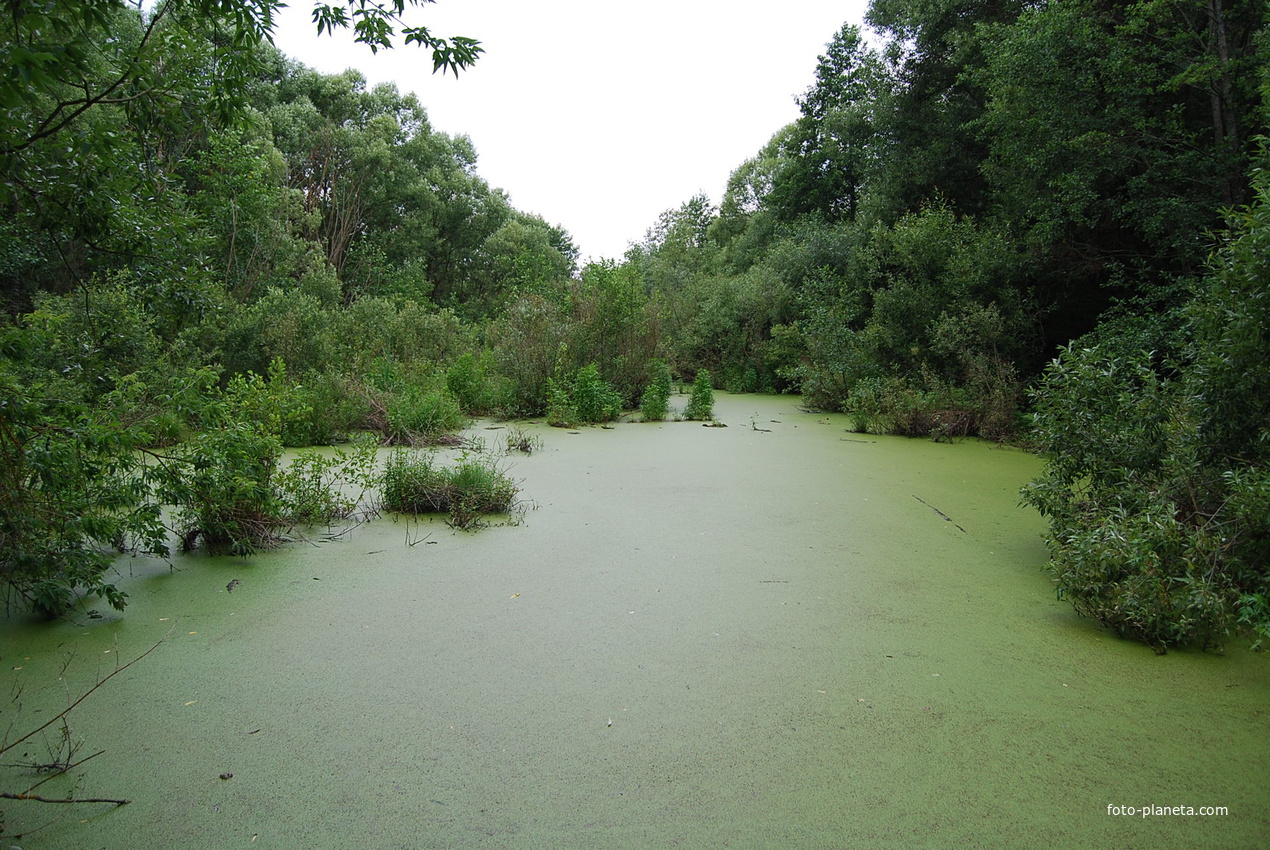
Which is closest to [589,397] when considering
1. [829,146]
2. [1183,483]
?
[1183,483]

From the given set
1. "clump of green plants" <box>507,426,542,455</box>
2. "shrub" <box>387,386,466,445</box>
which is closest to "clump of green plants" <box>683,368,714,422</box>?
"clump of green plants" <box>507,426,542,455</box>

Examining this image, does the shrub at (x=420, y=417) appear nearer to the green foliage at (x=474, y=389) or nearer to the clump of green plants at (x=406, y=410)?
the clump of green plants at (x=406, y=410)

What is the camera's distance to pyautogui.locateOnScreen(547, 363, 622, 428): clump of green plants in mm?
8000

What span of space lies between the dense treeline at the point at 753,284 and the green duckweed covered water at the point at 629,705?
36cm

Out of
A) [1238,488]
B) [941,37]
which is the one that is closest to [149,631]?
[1238,488]

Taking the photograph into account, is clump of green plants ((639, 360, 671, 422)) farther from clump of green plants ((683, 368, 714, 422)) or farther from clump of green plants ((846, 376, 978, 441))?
clump of green plants ((846, 376, 978, 441))

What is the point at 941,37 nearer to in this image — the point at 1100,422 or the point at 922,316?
the point at 922,316

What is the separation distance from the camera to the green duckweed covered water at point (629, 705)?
143 cm

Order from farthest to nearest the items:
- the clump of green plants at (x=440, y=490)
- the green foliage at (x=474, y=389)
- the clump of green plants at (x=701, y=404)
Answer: the clump of green plants at (x=701, y=404) → the green foliage at (x=474, y=389) → the clump of green plants at (x=440, y=490)

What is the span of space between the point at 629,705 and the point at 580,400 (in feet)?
21.3

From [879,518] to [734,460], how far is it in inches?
79.7

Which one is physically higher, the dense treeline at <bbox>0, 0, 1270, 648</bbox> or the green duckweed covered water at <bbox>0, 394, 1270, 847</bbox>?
the dense treeline at <bbox>0, 0, 1270, 648</bbox>

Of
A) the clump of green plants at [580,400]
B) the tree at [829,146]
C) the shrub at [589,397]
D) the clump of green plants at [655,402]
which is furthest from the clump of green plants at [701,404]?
the tree at [829,146]

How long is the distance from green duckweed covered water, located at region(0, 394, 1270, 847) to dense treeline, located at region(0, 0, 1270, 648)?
0.36 m
